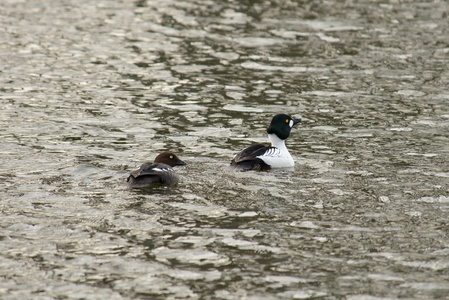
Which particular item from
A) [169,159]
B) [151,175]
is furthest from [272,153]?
[151,175]

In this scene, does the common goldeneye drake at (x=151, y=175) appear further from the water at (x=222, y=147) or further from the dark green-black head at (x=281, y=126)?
the dark green-black head at (x=281, y=126)

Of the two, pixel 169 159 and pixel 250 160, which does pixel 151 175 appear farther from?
pixel 250 160

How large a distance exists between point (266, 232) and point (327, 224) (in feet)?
3.02

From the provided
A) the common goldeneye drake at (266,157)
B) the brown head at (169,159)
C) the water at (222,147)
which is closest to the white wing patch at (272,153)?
the common goldeneye drake at (266,157)

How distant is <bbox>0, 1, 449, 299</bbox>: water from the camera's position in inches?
341

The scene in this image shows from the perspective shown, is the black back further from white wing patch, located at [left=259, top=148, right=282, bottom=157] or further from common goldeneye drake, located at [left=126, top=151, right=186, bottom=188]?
common goldeneye drake, located at [left=126, top=151, right=186, bottom=188]

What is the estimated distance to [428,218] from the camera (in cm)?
1045

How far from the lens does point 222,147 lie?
48.2 ft

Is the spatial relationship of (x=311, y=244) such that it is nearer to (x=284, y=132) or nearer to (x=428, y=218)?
(x=428, y=218)

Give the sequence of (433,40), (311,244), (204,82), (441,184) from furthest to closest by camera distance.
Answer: (433,40) < (204,82) < (441,184) < (311,244)

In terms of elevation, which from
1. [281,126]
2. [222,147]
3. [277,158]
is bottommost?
[222,147]

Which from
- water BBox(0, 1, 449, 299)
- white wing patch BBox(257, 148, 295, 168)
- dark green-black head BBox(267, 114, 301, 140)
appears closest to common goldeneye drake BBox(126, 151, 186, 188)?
water BBox(0, 1, 449, 299)

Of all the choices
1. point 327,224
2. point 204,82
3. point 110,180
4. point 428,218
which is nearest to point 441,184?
point 428,218

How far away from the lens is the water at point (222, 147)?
8656mm
